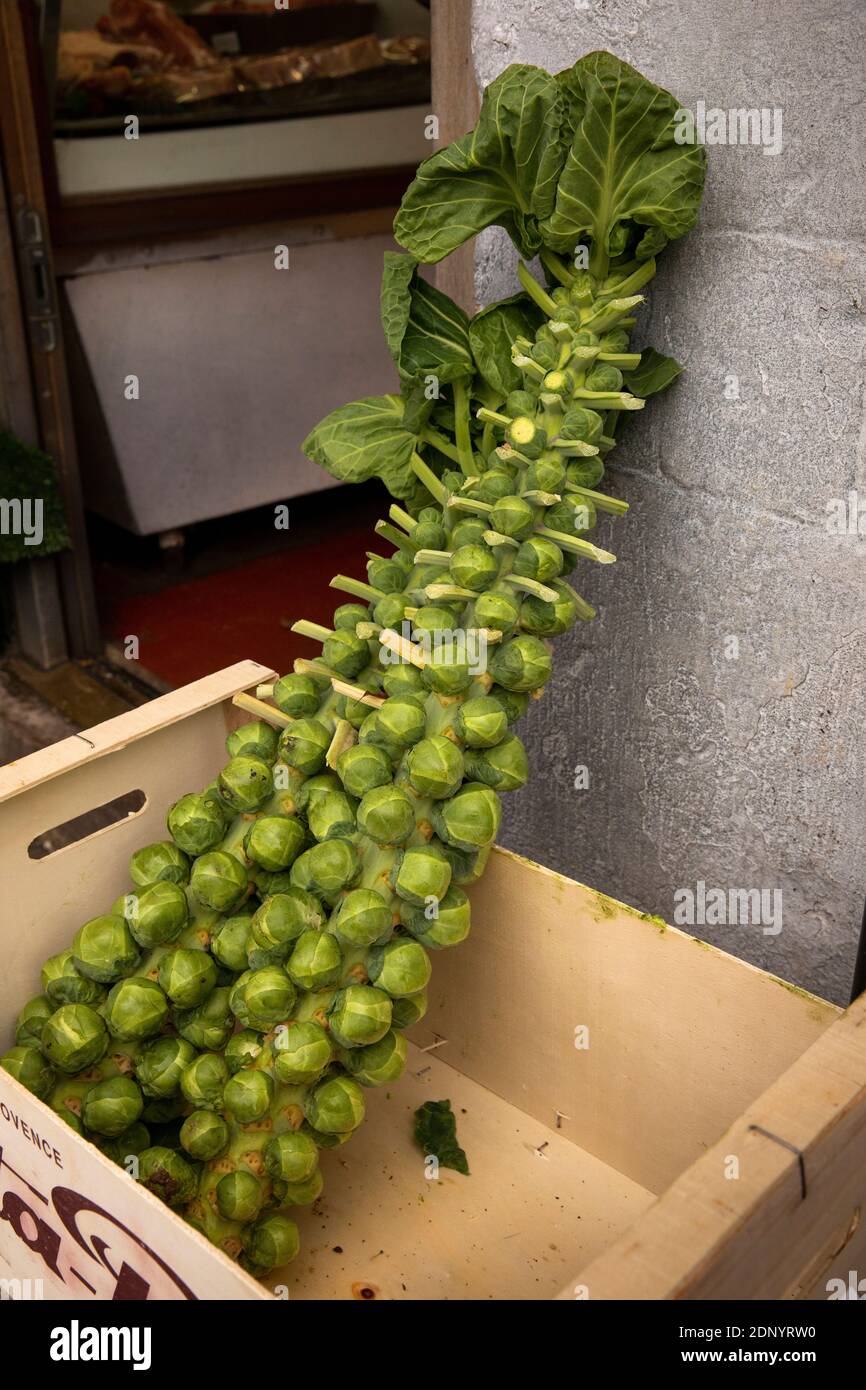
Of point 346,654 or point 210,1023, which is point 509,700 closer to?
point 346,654

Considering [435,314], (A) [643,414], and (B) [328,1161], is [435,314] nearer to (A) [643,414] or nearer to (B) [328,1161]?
(A) [643,414]

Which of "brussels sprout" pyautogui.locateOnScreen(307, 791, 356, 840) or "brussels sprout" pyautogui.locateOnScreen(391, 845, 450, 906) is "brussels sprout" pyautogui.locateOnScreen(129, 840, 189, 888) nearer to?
"brussels sprout" pyautogui.locateOnScreen(307, 791, 356, 840)

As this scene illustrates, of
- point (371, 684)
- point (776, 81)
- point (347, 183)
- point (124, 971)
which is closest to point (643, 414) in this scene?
point (776, 81)

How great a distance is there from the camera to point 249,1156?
1325mm

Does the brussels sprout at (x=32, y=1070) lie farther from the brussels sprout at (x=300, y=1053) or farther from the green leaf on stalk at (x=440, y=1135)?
the green leaf on stalk at (x=440, y=1135)

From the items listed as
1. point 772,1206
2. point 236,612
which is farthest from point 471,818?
point 236,612

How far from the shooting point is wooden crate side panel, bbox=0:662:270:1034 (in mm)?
1545

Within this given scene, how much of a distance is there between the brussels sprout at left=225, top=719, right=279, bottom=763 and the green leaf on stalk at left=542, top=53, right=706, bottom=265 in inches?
27.0

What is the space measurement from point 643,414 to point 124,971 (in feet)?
3.13

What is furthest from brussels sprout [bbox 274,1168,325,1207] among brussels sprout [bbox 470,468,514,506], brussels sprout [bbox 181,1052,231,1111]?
brussels sprout [bbox 470,468,514,506]

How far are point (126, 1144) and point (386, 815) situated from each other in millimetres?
491

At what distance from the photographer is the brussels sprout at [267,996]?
1.29 m

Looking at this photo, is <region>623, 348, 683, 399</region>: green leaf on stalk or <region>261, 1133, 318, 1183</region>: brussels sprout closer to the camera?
<region>261, 1133, 318, 1183</region>: brussels sprout

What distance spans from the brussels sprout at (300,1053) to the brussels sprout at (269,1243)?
77 mm
